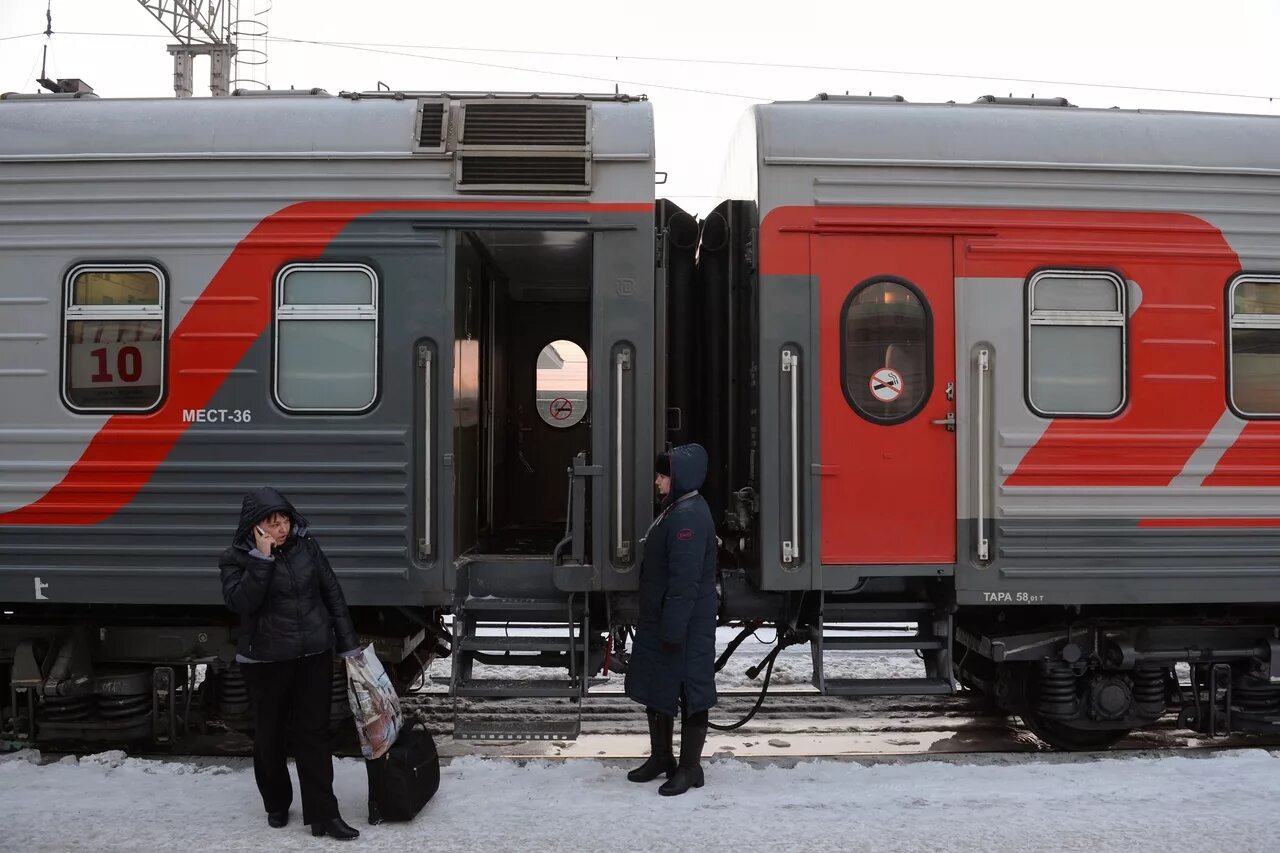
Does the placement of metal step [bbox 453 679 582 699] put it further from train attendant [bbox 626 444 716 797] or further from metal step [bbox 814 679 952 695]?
metal step [bbox 814 679 952 695]

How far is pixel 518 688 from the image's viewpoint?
5.51 m

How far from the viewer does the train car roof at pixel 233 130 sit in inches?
223

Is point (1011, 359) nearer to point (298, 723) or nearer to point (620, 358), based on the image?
point (620, 358)

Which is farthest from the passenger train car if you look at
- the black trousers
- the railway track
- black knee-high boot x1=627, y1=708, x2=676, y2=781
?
the black trousers

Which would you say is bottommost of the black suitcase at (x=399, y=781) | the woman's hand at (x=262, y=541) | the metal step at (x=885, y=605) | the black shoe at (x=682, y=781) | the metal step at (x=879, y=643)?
the black shoe at (x=682, y=781)

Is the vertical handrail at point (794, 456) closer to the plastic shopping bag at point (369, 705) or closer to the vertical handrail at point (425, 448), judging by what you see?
the vertical handrail at point (425, 448)

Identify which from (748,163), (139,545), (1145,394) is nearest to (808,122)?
(748,163)

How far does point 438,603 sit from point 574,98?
3150 millimetres

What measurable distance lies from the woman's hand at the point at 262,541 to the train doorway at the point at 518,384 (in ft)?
4.60

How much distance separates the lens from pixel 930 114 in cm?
582

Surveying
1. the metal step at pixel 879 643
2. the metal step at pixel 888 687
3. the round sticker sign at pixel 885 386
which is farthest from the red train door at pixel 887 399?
the metal step at pixel 888 687

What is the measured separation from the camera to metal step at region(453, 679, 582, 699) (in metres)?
5.46

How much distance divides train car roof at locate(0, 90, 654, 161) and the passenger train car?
2 centimetres

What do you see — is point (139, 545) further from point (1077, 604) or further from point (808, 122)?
point (1077, 604)
